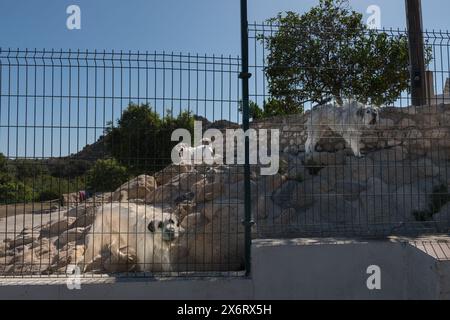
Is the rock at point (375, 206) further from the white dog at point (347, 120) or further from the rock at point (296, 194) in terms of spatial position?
the white dog at point (347, 120)

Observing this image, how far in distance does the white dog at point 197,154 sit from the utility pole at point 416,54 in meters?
3.63

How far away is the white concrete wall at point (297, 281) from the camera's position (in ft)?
17.1

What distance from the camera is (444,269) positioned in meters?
4.88

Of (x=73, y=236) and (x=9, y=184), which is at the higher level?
(x=9, y=184)

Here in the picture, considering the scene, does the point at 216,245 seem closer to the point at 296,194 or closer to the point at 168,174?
the point at 296,194

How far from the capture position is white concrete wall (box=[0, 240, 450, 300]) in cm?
521

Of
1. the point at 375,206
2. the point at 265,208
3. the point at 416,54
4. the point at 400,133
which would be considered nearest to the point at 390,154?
the point at 400,133

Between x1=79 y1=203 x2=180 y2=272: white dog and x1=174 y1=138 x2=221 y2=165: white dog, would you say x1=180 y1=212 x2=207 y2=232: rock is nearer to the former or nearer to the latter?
x1=79 y1=203 x2=180 y2=272: white dog

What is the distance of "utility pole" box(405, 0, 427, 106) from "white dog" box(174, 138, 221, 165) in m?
3.63

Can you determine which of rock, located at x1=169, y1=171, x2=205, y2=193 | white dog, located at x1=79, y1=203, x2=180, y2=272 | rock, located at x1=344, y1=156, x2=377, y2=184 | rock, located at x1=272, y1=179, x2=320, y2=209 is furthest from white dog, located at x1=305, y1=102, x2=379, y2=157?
white dog, located at x1=79, y1=203, x2=180, y2=272

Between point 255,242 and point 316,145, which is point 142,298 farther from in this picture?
point 316,145

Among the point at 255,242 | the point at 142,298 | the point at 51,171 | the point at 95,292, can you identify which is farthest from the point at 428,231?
the point at 51,171

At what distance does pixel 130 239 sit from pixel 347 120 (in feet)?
14.1

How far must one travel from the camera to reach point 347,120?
8.08m
